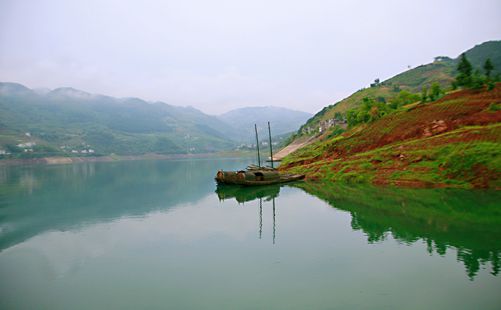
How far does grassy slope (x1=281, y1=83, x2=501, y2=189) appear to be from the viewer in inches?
1716

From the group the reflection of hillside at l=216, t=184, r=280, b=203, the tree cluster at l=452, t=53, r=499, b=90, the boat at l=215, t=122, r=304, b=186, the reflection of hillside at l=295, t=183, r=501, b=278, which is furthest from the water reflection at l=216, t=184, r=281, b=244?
the tree cluster at l=452, t=53, r=499, b=90

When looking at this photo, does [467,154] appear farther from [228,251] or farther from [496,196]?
[228,251]

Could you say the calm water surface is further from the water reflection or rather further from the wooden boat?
the wooden boat

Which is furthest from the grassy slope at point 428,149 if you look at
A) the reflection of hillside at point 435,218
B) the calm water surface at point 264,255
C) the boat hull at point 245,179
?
the boat hull at point 245,179

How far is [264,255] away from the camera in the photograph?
21672mm

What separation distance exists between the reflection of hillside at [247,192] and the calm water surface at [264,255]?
695 cm

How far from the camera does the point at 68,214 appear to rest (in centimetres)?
3878

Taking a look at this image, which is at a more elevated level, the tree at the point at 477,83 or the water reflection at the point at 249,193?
the tree at the point at 477,83

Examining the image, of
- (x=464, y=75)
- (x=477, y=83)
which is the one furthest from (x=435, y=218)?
(x=464, y=75)

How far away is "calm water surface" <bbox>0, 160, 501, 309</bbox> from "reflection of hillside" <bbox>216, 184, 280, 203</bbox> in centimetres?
695

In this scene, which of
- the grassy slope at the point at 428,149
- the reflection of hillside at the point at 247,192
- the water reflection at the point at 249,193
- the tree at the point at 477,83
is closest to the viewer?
the grassy slope at the point at 428,149

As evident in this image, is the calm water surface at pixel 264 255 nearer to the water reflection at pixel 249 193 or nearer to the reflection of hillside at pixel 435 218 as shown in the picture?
the reflection of hillside at pixel 435 218

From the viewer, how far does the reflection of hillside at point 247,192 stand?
4809 centimetres

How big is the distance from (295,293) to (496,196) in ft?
106
